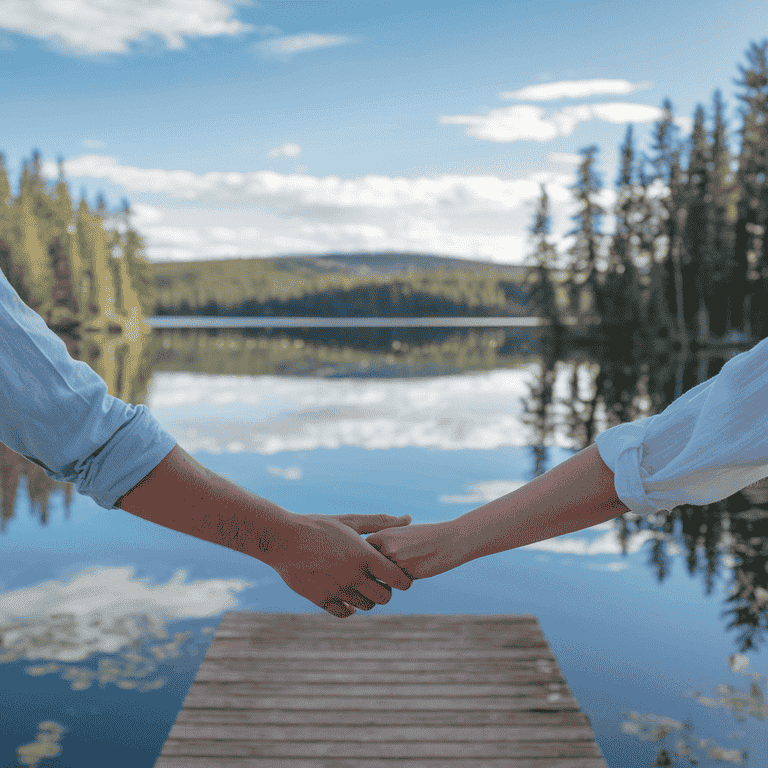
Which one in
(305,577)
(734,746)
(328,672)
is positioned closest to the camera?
(305,577)

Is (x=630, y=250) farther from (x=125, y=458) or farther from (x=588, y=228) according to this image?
(x=125, y=458)

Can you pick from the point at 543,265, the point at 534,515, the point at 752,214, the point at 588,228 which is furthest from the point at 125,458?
the point at 543,265

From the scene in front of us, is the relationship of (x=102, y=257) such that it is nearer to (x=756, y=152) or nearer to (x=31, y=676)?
(x=756, y=152)

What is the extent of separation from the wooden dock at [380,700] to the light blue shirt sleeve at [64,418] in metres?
2.56

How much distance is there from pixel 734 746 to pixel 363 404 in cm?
1795

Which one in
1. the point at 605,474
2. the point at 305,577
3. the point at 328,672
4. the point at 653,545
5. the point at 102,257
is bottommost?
the point at 653,545

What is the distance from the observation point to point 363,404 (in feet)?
73.5

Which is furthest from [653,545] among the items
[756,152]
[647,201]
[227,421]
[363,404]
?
[647,201]

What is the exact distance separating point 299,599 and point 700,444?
21.3ft

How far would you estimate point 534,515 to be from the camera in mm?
1817

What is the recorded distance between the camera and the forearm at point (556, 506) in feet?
5.48

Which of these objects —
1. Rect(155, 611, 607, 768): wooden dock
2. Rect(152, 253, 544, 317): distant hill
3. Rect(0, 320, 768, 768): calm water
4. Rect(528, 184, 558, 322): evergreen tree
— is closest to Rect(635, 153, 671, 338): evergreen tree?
Rect(528, 184, 558, 322): evergreen tree

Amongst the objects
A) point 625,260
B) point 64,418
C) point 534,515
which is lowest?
point 534,515

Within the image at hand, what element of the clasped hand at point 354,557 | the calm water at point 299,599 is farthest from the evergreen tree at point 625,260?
the clasped hand at point 354,557
